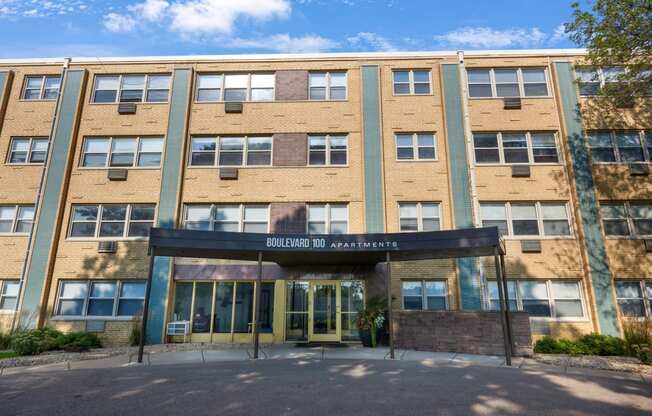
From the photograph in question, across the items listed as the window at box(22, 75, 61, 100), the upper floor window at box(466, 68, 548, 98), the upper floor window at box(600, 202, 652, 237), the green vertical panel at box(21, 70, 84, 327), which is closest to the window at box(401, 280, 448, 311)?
the upper floor window at box(600, 202, 652, 237)

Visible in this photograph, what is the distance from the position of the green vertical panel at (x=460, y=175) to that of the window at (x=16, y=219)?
19488mm

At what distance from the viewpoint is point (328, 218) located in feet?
58.8

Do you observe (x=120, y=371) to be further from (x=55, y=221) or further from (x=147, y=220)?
(x=55, y=221)

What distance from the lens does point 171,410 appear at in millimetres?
6766

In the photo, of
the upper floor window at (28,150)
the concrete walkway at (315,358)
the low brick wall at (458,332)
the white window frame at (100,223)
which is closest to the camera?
the concrete walkway at (315,358)

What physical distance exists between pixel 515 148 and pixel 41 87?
2395 cm

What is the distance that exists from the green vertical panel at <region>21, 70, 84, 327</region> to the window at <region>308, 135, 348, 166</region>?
11.8m

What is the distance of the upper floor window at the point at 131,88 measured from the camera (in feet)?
65.6

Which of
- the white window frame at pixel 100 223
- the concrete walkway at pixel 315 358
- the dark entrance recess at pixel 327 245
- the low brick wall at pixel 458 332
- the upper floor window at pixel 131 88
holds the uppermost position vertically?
the upper floor window at pixel 131 88

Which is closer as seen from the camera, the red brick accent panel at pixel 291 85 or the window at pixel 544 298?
the window at pixel 544 298

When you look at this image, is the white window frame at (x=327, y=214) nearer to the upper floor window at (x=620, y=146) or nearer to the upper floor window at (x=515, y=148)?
the upper floor window at (x=515, y=148)

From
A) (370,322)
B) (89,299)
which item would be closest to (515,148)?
(370,322)

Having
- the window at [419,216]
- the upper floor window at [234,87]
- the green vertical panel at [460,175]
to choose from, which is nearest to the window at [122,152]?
the upper floor window at [234,87]

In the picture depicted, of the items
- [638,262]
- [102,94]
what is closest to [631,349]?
[638,262]
